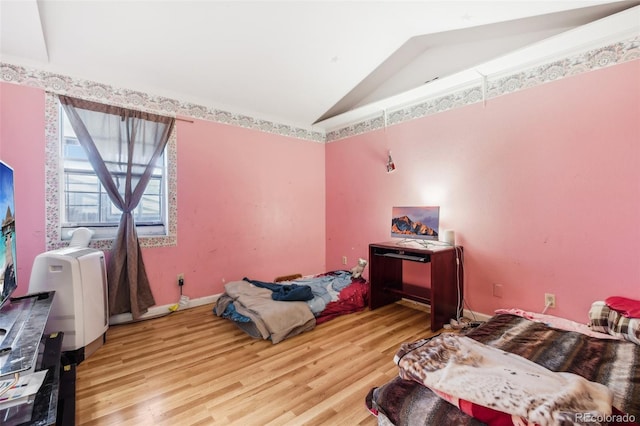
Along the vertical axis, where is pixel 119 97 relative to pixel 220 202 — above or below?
above

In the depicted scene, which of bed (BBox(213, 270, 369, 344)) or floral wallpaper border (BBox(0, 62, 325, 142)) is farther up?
floral wallpaper border (BBox(0, 62, 325, 142))

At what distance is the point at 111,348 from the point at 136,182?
5.22 ft

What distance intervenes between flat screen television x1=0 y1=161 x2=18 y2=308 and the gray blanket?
1607mm

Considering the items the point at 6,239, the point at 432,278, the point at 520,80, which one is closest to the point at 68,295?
the point at 6,239

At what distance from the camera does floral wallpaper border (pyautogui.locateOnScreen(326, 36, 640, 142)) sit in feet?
6.79

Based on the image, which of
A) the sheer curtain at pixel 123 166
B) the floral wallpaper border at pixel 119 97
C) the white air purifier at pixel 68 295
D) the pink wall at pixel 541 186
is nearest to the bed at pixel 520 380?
the pink wall at pixel 541 186

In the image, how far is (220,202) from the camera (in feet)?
11.3

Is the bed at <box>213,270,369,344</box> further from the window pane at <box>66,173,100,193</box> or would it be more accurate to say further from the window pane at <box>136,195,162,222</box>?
the window pane at <box>66,173,100,193</box>

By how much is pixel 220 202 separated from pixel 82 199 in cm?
133

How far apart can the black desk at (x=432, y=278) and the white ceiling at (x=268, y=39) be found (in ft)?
5.89

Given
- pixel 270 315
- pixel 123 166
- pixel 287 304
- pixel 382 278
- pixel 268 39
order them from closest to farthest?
pixel 268 39
pixel 270 315
pixel 287 304
pixel 123 166
pixel 382 278

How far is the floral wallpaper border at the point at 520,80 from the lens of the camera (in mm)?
2068

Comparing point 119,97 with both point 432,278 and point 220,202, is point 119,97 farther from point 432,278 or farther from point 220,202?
point 432,278

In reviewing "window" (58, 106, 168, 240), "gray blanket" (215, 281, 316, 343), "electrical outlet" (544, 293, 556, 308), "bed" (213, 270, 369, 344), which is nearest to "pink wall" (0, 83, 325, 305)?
"window" (58, 106, 168, 240)
